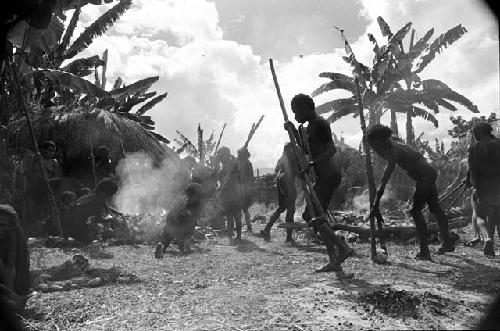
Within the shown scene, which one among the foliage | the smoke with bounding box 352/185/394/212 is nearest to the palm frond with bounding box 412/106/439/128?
the foliage

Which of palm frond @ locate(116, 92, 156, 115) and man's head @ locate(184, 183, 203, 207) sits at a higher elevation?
palm frond @ locate(116, 92, 156, 115)

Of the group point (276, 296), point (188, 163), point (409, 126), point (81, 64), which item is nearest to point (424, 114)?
point (409, 126)

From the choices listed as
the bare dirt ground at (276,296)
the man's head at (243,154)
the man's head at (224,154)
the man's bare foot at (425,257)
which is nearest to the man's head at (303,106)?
the bare dirt ground at (276,296)

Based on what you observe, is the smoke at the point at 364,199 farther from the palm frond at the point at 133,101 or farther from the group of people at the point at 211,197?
the palm frond at the point at 133,101

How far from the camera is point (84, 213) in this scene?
7.10m

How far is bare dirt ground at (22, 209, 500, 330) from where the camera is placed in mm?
2789

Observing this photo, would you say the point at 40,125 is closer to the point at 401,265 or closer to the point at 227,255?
the point at 227,255

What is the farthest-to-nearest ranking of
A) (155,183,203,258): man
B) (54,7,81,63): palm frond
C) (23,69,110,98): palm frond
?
(54,7,81,63): palm frond, (23,69,110,98): palm frond, (155,183,203,258): man

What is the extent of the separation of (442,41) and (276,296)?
56.4 feet

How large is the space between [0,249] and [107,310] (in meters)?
0.96

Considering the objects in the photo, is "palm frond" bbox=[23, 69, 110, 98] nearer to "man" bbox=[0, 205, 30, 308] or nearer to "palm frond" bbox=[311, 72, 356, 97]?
"man" bbox=[0, 205, 30, 308]

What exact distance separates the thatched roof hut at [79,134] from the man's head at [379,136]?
7.09 m

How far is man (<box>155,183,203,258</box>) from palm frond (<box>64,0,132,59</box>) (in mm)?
6303

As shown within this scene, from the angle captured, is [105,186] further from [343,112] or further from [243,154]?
[343,112]
